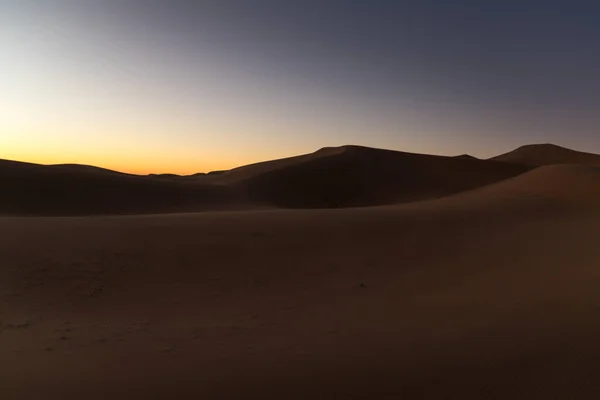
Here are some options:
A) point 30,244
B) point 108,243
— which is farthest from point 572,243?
point 30,244

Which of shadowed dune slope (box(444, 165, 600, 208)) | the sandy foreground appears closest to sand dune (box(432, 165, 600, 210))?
shadowed dune slope (box(444, 165, 600, 208))

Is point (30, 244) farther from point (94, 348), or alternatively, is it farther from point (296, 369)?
point (296, 369)

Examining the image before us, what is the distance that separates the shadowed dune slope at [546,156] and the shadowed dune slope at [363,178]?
927 inches

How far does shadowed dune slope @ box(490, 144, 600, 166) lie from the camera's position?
73.8 m

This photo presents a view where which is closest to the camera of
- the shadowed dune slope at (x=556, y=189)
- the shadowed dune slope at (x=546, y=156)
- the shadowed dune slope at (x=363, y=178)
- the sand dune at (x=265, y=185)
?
the shadowed dune slope at (x=556, y=189)

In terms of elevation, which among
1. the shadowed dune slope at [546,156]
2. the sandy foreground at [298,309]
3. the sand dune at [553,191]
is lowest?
the sandy foreground at [298,309]

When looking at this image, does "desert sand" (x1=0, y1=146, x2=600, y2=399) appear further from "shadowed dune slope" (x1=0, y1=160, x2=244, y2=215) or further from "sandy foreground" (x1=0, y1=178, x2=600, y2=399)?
"shadowed dune slope" (x1=0, y1=160, x2=244, y2=215)

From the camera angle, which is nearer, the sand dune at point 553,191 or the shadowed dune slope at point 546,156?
the sand dune at point 553,191

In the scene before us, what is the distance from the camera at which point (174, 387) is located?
4742mm

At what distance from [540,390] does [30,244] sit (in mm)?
11270

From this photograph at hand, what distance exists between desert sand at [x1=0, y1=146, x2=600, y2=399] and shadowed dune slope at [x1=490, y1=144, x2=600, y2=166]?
63127 millimetres

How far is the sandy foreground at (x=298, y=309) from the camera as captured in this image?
4.79m

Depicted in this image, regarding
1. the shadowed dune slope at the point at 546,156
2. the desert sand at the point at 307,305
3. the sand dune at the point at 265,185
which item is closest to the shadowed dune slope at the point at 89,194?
the sand dune at the point at 265,185

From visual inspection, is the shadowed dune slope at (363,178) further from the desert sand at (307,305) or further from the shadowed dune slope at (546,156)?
the shadowed dune slope at (546,156)
